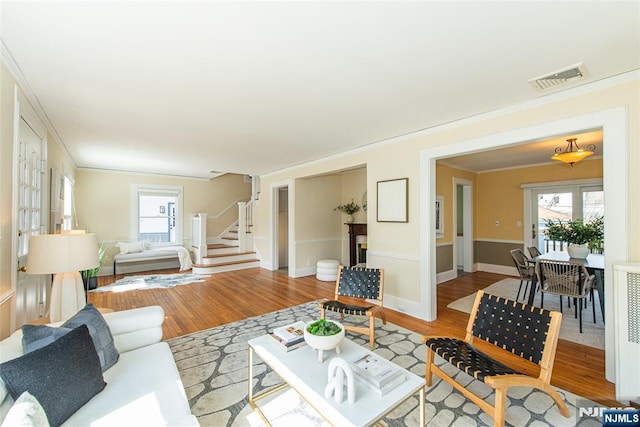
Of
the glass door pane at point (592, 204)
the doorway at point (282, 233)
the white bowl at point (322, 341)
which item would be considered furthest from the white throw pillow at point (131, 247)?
the glass door pane at point (592, 204)

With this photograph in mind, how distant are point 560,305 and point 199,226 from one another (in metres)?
7.26

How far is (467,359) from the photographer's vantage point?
6.10ft

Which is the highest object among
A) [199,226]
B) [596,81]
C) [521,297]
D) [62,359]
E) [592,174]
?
[596,81]

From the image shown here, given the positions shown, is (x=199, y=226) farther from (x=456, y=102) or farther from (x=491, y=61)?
(x=491, y=61)

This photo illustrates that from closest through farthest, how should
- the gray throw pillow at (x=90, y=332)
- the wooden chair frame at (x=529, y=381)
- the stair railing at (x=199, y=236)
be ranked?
the gray throw pillow at (x=90, y=332), the wooden chair frame at (x=529, y=381), the stair railing at (x=199, y=236)

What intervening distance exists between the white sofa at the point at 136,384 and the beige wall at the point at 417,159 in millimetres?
2977

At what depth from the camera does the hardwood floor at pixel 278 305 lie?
92.0 inches

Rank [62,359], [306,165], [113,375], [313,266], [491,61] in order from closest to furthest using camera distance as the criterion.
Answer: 1. [62,359]
2. [113,375]
3. [491,61]
4. [306,165]
5. [313,266]

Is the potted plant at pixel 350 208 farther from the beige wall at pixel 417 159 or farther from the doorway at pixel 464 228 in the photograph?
the doorway at pixel 464 228

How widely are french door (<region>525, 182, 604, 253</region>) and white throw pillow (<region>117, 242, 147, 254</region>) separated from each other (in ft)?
29.7

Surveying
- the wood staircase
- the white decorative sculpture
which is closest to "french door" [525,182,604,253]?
the white decorative sculpture

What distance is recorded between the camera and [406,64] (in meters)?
2.00

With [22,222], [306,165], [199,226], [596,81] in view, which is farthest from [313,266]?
[596,81]

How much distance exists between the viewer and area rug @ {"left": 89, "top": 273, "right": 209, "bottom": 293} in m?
5.11
